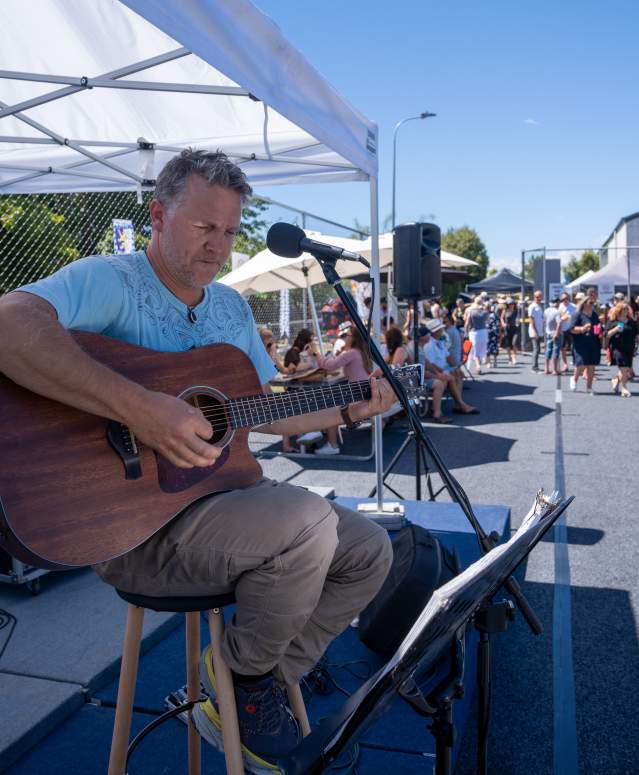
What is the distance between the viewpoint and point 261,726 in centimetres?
166

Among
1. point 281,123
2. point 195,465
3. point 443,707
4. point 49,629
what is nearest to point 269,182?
point 281,123

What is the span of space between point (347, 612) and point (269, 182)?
3.77 metres

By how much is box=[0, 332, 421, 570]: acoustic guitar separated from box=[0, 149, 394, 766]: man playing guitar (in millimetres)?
52

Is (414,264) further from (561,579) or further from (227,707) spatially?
(227,707)

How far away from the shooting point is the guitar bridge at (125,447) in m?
1.64

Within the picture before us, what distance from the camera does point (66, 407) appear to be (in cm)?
160

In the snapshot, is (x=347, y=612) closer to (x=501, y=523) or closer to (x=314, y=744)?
(x=314, y=744)

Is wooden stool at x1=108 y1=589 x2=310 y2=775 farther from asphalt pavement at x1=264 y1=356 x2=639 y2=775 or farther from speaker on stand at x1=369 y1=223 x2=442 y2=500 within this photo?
speaker on stand at x1=369 y1=223 x2=442 y2=500

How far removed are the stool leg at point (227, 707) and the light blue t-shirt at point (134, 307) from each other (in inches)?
31.2

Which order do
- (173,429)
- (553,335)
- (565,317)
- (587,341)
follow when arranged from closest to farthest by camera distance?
(173,429) → (587,341) → (565,317) → (553,335)

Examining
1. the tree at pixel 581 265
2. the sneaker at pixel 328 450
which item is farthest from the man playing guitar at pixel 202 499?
the tree at pixel 581 265

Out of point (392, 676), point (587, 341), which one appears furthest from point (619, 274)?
point (392, 676)

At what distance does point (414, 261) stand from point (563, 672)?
3.23 metres

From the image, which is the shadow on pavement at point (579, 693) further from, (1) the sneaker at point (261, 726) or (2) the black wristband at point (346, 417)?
(2) the black wristband at point (346, 417)
